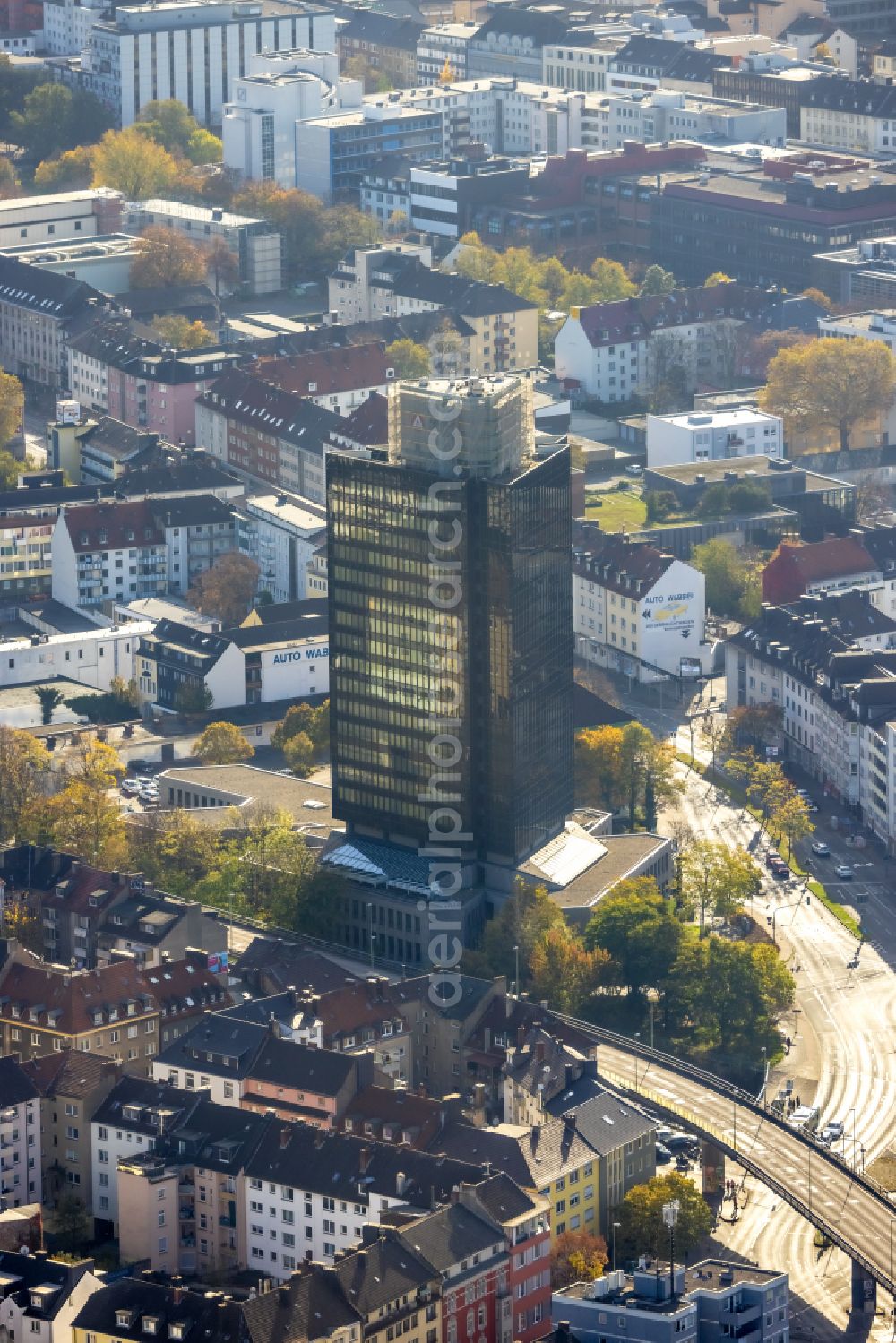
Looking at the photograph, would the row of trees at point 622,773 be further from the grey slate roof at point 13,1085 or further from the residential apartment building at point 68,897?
the grey slate roof at point 13,1085

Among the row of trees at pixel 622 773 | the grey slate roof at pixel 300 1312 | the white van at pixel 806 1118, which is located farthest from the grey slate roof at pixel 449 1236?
the row of trees at pixel 622 773

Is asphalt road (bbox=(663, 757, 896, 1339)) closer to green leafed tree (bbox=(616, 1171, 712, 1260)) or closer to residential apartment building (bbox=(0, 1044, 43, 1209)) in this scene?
green leafed tree (bbox=(616, 1171, 712, 1260))

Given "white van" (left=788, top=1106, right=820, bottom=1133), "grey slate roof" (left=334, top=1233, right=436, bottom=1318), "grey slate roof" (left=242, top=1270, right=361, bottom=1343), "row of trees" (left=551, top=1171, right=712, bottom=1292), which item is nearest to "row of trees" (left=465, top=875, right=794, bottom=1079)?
"white van" (left=788, top=1106, right=820, bottom=1133)

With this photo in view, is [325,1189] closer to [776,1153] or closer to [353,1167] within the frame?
[353,1167]

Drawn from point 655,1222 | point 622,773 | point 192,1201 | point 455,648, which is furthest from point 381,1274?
point 622,773

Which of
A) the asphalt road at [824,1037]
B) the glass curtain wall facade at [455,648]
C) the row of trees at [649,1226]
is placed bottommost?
the asphalt road at [824,1037]
